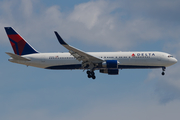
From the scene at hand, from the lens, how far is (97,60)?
61844 mm

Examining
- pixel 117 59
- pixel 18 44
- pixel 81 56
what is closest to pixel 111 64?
pixel 117 59

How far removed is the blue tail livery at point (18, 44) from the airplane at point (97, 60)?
129 cm

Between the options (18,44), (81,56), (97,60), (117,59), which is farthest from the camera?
(18,44)

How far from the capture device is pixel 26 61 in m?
65.3

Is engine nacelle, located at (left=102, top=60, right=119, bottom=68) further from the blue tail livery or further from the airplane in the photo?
the blue tail livery

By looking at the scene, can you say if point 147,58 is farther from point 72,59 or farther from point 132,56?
point 72,59

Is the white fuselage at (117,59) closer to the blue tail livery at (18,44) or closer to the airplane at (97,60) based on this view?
the airplane at (97,60)

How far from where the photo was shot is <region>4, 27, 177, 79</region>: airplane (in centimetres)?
6184

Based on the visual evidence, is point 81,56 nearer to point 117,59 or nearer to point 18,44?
point 117,59

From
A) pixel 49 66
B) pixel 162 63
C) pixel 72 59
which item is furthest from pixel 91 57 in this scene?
pixel 162 63

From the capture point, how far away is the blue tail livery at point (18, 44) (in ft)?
221

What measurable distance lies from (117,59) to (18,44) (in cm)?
1920

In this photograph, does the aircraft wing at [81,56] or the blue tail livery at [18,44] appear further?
the blue tail livery at [18,44]

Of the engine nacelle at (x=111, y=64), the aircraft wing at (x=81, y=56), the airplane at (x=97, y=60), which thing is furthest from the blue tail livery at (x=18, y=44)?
the engine nacelle at (x=111, y=64)
